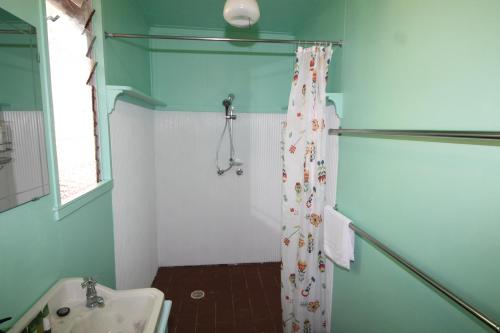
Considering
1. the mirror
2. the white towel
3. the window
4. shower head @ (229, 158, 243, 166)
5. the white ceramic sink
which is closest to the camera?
the mirror

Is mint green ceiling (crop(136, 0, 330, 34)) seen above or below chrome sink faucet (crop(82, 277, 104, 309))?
above

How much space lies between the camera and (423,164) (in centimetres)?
108

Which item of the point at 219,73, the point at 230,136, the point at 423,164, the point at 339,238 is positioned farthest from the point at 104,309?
the point at 219,73

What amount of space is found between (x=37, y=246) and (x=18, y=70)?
2.07 ft

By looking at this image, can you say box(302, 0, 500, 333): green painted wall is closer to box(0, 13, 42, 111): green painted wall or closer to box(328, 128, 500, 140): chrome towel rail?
box(328, 128, 500, 140): chrome towel rail

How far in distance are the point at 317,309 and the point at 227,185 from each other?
149 cm

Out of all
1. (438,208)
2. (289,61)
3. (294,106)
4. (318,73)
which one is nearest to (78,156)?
(294,106)

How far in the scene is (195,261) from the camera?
3.02m

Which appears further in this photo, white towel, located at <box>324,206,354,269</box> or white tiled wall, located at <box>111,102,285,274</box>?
white tiled wall, located at <box>111,102,285,274</box>

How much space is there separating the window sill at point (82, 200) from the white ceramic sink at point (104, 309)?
0.28 metres

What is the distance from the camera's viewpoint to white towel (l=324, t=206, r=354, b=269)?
5.10 ft

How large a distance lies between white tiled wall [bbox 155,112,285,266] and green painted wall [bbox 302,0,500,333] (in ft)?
4.49

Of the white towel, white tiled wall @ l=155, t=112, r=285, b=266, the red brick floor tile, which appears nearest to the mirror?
the white towel

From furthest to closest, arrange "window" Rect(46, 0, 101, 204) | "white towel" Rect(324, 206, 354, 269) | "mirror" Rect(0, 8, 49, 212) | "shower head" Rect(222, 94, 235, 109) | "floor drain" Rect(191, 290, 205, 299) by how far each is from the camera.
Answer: "shower head" Rect(222, 94, 235, 109) < "floor drain" Rect(191, 290, 205, 299) < "white towel" Rect(324, 206, 354, 269) < "window" Rect(46, 0, 101, 204) < "mirror" Rect(0, 8, 49, 212)
